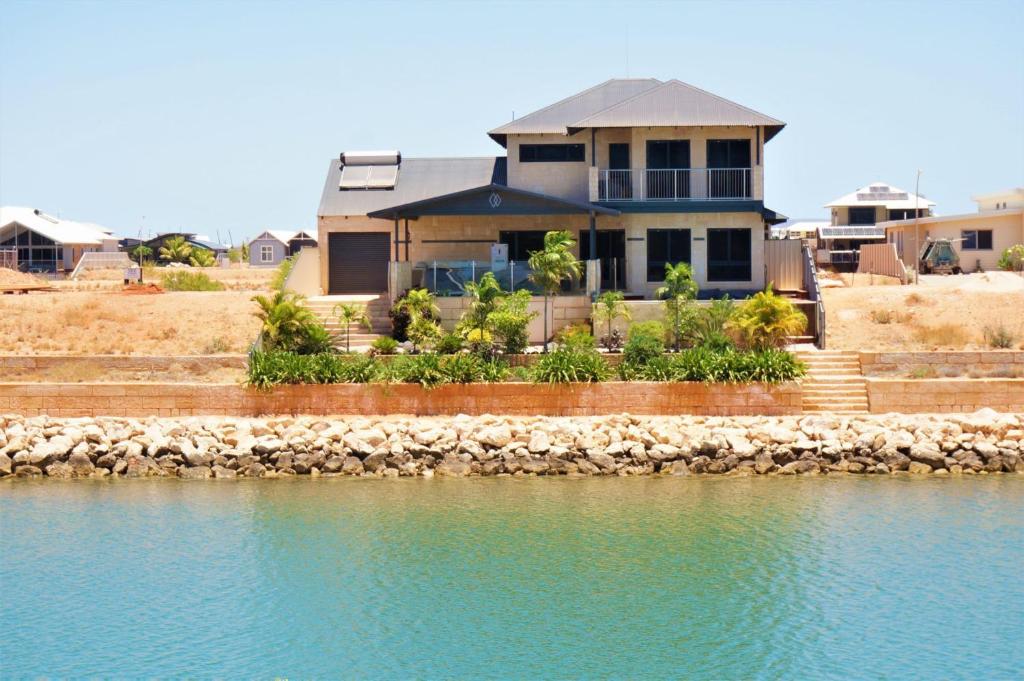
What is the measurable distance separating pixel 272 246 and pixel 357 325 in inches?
2136

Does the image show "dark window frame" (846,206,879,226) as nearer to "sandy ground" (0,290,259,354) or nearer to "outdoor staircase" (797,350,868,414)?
"outdoor staircase" (797,350,868,414)

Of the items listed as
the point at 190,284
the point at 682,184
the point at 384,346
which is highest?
the point at 682,184

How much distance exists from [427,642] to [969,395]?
57.5 feet

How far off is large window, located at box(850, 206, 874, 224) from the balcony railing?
101 ft

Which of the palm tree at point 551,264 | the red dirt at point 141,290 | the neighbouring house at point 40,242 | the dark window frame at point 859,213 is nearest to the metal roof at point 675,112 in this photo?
the palm tree at point 551,264

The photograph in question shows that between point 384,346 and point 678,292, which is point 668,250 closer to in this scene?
point 678,292

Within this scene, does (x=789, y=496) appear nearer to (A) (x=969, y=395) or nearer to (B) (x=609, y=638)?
(A) (x=969, y=395)

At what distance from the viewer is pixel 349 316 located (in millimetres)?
32844

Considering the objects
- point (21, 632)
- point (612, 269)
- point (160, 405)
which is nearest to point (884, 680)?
point (21, 632)

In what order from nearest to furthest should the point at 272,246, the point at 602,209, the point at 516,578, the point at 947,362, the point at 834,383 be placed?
1. the point at 516,578
2. the point at 834,383
3. the point at 947,362
4. the point at 602,209
5. the point at 272,246

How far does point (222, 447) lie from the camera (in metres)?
28.1

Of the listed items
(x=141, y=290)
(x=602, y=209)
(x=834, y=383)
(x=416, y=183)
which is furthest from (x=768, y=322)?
(x=141, y=290)

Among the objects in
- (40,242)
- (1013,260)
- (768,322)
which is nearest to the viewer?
(768,322)

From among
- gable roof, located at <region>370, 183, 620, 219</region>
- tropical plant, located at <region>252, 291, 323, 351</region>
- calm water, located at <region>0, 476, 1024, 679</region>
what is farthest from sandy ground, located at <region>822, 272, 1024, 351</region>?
tropical plant, located at <region>252, 291, 323, 351</region>
